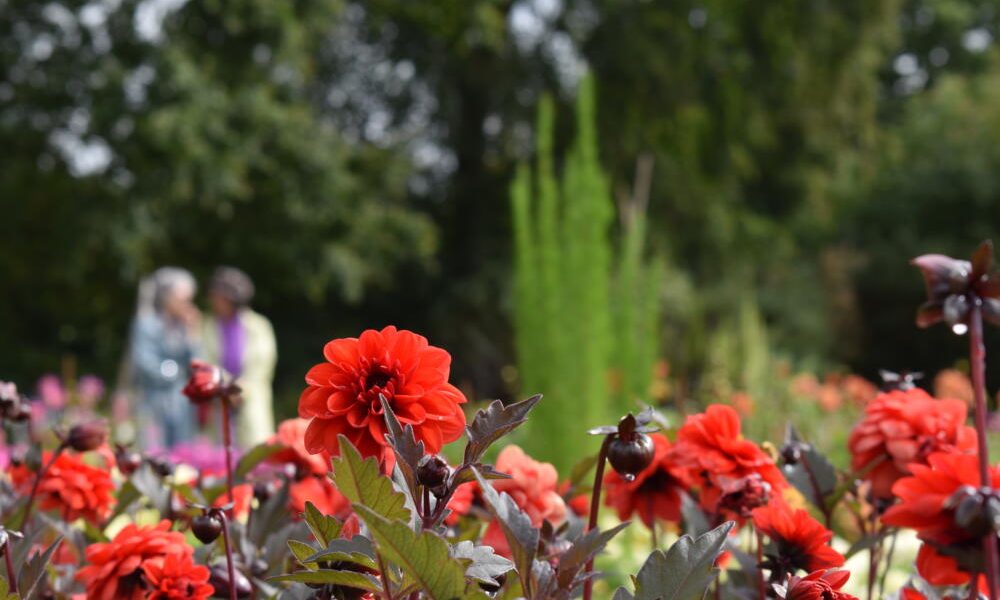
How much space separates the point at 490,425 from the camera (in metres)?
0.66

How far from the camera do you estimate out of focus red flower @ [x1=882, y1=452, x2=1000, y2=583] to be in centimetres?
61

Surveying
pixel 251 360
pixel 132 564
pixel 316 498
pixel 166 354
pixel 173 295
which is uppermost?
pixel 173 295

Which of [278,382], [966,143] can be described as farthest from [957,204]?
[278,382]

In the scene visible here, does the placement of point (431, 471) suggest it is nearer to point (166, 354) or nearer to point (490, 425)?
point (490, 425)

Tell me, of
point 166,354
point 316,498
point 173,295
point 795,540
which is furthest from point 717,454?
point 166,354

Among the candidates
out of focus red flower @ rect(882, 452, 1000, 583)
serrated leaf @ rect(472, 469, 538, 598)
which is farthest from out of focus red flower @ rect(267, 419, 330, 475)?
out of focus red flower @ rect(882, 452, 1000, 583)

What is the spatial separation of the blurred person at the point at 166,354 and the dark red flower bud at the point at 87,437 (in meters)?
3.58

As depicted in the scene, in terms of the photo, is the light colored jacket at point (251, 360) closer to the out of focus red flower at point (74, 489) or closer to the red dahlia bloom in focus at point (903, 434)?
the out of focus red flower at point (74, 489)

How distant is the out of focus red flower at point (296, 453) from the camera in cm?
111

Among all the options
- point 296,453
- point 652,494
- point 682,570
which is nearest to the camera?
point 682,570

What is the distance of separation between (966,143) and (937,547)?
13994 millimetres

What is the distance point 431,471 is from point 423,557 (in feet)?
0.24

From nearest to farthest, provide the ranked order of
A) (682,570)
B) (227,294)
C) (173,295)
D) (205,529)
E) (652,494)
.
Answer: (682,570)
(205,529)
(652,494)
(227,294)
(173,295)

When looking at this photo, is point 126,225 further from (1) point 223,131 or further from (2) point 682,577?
(2) point 682,577
